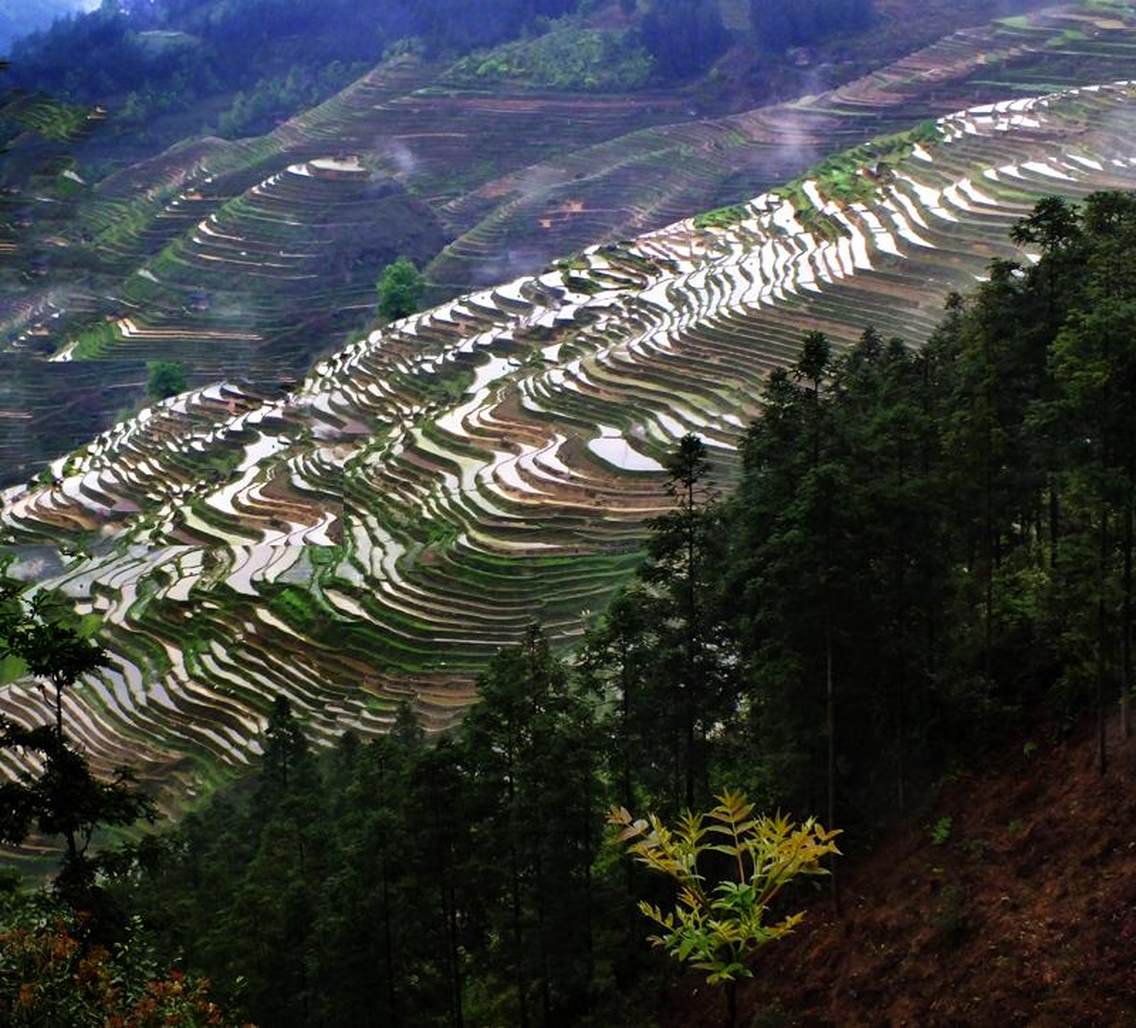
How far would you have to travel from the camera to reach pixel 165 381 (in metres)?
46.9

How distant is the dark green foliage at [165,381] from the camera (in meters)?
46.9

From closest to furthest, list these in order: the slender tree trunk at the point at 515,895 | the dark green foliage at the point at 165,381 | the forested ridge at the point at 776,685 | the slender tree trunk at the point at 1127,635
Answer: the slender tree trunk at the point at 1127,635 < the forested ridge at the point at 776,685 < the slender tree trunk at the point at 515,895 < the dark green foliage at the point at 165,381

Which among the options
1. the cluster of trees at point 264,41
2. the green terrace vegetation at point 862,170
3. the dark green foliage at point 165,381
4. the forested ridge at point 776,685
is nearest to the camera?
the forested ridge at point 776,685

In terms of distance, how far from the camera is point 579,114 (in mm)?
71438

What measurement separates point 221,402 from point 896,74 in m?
40.6

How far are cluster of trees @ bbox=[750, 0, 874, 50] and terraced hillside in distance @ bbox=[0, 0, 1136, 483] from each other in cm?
717

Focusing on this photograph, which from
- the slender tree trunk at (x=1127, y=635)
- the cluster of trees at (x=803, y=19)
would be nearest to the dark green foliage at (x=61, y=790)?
the slender tree trunk at (x=1127, y=635)

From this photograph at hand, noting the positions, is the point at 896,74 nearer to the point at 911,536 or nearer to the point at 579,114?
the point at 579,114

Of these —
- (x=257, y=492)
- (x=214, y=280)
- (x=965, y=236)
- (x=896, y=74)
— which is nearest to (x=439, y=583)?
(x=257, y=492)

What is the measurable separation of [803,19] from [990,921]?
7399 cm

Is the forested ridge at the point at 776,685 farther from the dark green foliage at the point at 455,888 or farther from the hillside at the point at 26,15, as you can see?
the hillside at the point at 26,15

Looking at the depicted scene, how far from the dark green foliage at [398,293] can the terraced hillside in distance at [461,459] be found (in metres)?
5.72

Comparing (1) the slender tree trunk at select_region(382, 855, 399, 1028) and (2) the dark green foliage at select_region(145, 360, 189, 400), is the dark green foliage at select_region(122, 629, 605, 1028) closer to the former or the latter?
(1) the slender tree trunk at select_region(382, 855, 399, 1028)

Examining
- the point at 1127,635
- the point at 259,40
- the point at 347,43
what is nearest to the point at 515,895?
the point at 1127,635
